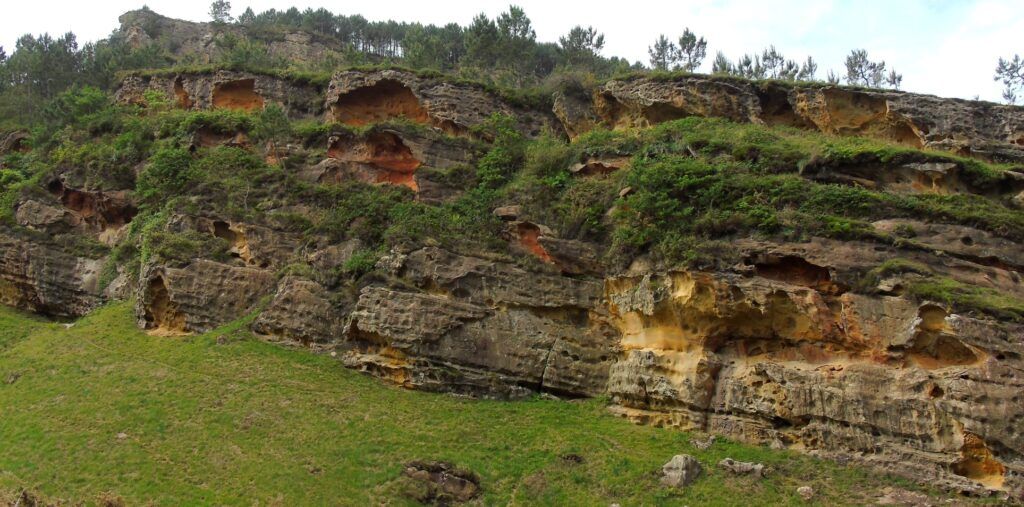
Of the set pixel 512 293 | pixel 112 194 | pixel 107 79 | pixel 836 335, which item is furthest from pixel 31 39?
pixel 836 335

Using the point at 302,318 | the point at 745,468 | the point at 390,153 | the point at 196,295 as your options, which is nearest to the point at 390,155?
the point at 390,153

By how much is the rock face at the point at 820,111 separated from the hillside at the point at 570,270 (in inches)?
4.6

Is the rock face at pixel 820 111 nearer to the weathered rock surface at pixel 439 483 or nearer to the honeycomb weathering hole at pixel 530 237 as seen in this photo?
the honeycomb weathering hole at pixel 530 237

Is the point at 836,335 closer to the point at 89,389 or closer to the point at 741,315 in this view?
the point at 741,315

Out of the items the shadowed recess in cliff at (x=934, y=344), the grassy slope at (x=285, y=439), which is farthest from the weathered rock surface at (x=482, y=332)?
the shadowed recess in cliff at (x=934, y=344)

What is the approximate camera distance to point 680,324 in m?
24.0

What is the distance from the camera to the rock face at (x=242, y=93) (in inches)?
1623

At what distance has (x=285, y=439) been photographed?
21.5 meters

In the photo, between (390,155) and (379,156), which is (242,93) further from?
(390,155)

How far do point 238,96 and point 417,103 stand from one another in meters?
11.2

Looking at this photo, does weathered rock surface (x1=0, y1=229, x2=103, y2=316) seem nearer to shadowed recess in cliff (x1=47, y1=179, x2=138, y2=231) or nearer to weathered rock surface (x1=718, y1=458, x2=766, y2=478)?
shadowed recess in cliff (x1=47, y1=179, x2=138, y2=231)

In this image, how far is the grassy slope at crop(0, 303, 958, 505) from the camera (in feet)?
64.1

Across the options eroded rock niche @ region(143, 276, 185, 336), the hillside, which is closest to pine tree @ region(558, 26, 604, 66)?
the hillside

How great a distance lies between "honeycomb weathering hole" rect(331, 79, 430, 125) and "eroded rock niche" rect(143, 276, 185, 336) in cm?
1420
